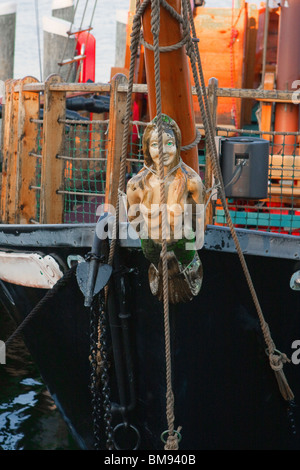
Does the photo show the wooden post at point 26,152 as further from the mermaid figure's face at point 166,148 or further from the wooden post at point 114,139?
the mermaid figure's face at point 166,148

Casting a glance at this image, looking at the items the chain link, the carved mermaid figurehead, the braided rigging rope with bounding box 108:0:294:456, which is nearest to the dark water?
the chain link

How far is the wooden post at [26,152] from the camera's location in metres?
7.02

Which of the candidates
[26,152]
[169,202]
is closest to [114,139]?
[26,152]

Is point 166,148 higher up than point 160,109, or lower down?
lower down

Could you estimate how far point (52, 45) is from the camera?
17078mm

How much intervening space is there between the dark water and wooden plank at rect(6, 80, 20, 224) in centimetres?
170

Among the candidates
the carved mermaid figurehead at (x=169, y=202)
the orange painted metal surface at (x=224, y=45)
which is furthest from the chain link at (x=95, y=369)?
the orange painted metal surface at (x=224, y=45)

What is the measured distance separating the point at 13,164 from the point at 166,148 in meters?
4.20

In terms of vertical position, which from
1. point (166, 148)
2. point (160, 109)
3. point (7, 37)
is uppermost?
point (7, 37)

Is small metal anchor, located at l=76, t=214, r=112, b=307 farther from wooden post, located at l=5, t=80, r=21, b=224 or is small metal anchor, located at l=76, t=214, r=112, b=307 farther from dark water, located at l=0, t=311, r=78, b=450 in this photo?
wooden post, located at l=5, t=80, r=21, b=224

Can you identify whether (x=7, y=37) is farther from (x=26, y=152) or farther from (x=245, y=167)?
(x=245, y=167)

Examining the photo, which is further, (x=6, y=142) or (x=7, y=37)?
A: (x=7, y=37)

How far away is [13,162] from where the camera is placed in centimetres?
718

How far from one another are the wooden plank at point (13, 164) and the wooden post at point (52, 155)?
62cm
